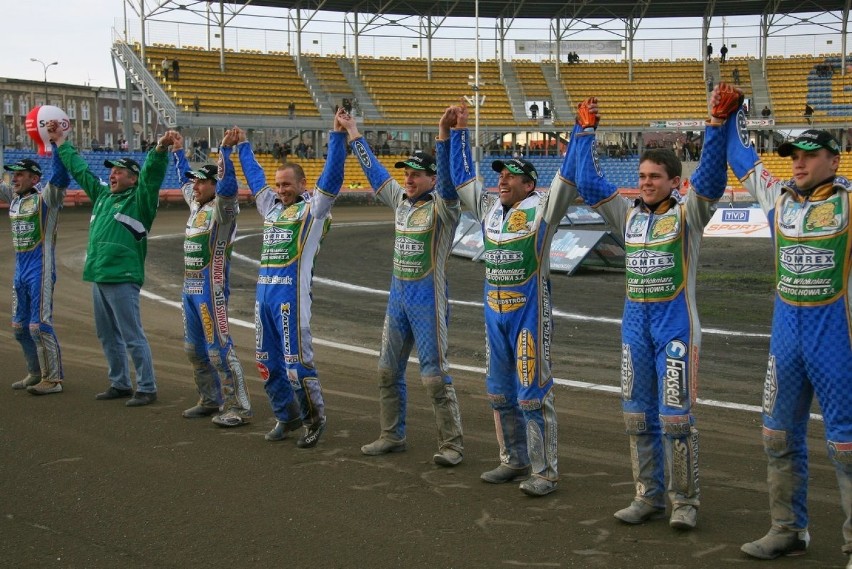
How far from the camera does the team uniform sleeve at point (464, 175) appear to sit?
656cm

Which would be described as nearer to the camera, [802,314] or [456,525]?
[802,314]

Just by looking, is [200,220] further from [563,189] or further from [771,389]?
[771,389]

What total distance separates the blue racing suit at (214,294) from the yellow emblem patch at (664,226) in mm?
3828

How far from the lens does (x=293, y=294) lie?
7281mm

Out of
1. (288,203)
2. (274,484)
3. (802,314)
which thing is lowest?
(274,484)

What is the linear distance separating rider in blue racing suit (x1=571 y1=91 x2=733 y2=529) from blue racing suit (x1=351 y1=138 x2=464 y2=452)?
5.19 ft

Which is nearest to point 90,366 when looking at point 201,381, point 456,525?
point 201,381

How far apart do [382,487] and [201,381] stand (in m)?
2.63

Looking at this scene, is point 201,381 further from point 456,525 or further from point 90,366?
point 456,525

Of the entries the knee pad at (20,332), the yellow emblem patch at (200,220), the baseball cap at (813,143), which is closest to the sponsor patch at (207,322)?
the yellow emblem patch at (200,220)

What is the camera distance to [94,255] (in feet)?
29.3

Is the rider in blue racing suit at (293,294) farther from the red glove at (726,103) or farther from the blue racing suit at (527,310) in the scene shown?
the red glove at (726,103)

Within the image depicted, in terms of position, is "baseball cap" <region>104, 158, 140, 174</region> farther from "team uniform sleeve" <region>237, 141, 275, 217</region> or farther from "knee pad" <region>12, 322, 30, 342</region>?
"knee pad" <region>12, 322, 30, 342</region>

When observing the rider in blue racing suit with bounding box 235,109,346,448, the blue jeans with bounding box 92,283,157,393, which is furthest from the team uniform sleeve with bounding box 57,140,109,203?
the rider in blue racing suit with bounding box 235,109,346,448
